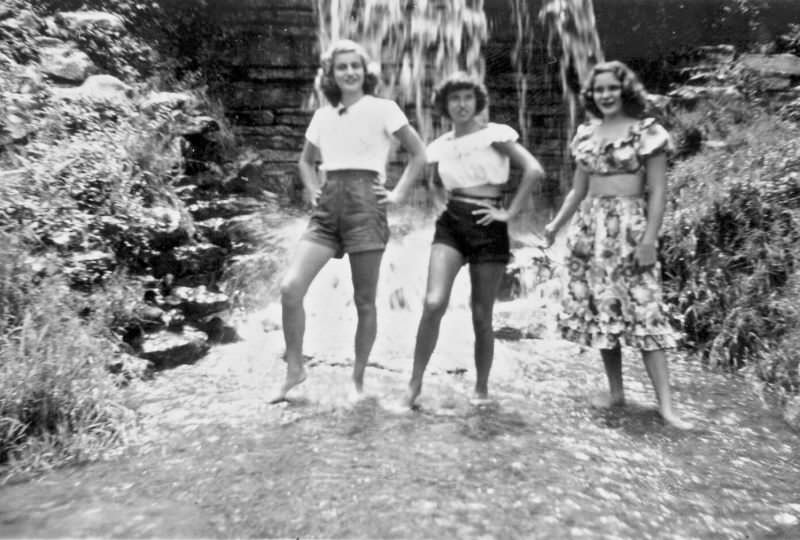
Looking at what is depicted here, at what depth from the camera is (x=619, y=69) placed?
3.40 metres

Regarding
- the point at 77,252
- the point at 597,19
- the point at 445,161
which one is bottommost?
the point at 77,252

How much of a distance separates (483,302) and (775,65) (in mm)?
5869

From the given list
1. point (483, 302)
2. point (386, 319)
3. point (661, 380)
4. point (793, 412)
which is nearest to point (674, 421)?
point (661, 380)

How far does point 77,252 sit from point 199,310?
1009mm

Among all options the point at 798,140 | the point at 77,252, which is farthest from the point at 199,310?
the point at 798,140

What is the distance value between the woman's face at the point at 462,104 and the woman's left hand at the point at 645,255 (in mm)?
1076

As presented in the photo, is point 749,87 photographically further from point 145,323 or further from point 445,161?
point 145,323

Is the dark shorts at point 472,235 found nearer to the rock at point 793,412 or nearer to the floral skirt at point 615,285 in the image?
the floral skirt at point 615,285

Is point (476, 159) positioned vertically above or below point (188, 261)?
above

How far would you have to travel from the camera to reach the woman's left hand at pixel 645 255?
3.34 metres

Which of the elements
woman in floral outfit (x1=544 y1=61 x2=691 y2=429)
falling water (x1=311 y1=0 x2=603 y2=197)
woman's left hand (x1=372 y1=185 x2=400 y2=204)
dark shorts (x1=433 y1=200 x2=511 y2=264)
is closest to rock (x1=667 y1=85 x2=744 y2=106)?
falling water (x1=311 y1=0 x2=603 y2=197)

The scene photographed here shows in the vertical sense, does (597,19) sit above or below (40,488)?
above

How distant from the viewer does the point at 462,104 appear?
3500mm

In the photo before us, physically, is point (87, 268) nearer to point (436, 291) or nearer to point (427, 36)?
point (436, 291)
